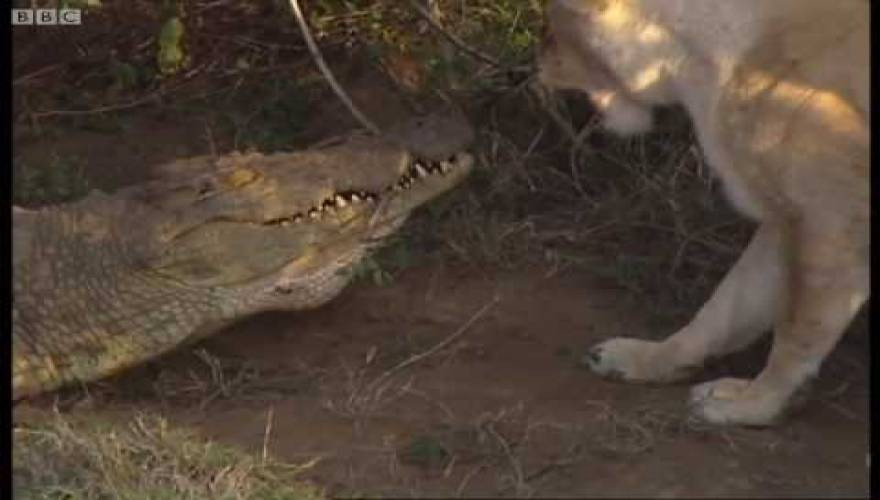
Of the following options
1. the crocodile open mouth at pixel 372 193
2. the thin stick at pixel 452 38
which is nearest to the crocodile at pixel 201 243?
the crocodile open mouth at pixel 372 193

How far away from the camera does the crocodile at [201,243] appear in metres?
4.09

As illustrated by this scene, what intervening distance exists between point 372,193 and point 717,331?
0.87m

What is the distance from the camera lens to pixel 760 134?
143 inches

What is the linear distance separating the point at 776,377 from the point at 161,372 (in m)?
1.33

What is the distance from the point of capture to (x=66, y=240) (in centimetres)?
418

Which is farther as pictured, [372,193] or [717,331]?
[372,193]

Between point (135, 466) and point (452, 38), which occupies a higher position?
point (452, 38)

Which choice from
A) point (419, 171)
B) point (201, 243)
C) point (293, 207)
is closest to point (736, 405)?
point (419, 171)

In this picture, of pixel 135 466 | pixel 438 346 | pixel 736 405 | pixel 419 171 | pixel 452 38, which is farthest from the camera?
pixel 419 171

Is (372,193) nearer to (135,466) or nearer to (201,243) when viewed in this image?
(201,243)

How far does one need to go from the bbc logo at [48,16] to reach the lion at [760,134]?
1014mm

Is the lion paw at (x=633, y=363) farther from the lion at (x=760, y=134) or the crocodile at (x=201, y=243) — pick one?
the crocodile at (x=201, y=243)

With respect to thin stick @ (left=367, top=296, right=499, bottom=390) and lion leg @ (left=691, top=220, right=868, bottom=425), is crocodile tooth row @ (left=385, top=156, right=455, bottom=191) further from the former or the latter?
lion leg @ (left=691, top=220, right=868, bottom=425)

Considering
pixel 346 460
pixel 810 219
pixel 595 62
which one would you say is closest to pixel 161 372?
pixel 346 460
